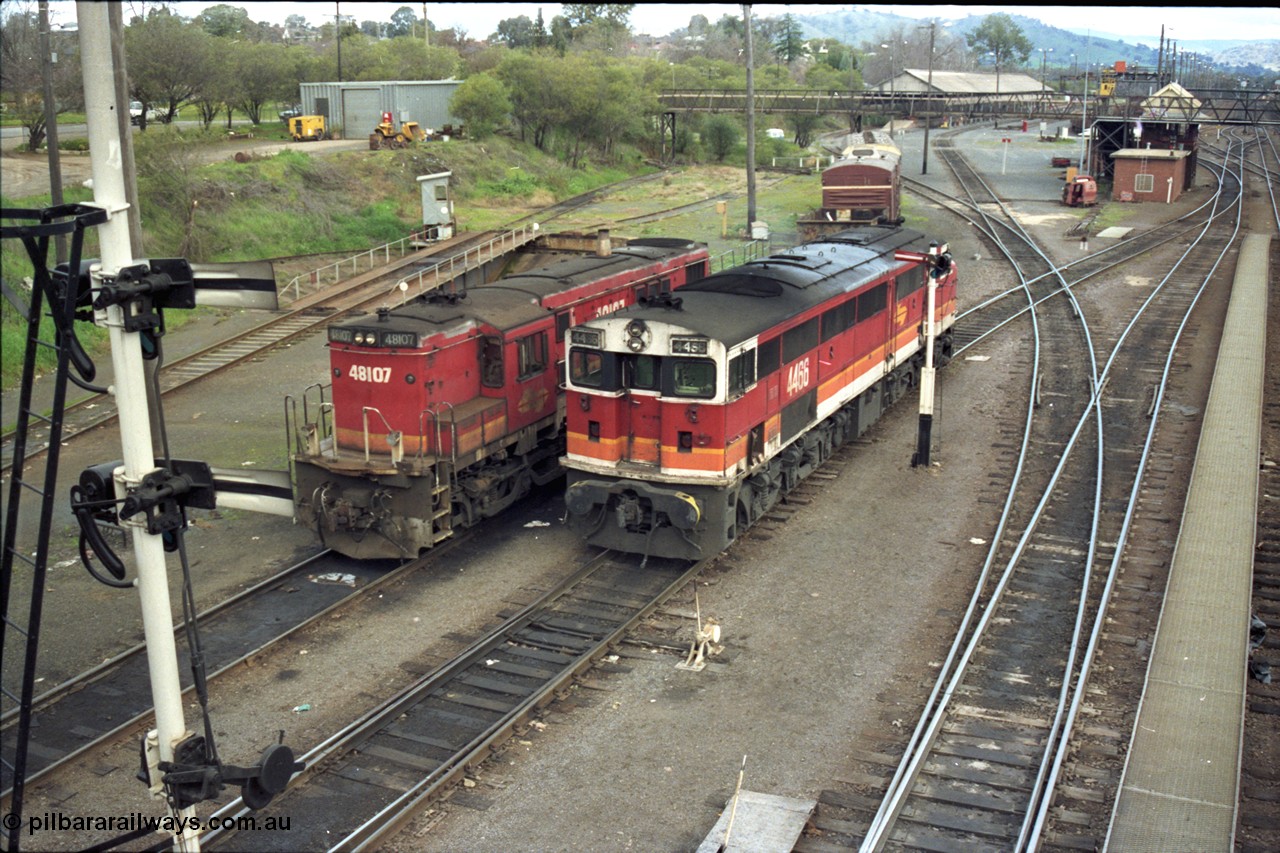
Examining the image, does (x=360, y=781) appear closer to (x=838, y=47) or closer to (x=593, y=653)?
(x=593, y=653)

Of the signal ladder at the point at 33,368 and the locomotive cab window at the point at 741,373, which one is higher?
the signal ladder at the point at 33,368

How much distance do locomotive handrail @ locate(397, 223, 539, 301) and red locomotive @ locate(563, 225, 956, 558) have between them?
14.9m

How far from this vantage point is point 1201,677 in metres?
12.6

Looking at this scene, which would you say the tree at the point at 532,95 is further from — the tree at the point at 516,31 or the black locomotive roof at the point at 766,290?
the black locomotive roof at the point at 766,290

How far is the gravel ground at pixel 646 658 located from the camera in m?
11.2

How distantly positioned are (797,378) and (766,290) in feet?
4.58

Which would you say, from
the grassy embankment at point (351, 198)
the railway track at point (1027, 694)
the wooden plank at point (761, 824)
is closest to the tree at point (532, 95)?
the grassy embankment at point (351, 198)

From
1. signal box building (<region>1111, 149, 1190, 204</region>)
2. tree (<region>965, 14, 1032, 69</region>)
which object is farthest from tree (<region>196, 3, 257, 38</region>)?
tree (<region>965, 14, 1032, 69</region>)

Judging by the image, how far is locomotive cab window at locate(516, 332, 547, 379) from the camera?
1831 cm

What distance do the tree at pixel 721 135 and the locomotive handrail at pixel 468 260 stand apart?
1292 inches

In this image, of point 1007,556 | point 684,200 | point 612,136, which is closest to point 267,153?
point 684,200

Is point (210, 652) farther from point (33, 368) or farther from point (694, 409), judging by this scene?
point (33, 368)

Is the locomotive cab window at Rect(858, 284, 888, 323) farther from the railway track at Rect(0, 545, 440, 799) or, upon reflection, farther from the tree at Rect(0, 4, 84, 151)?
the tree at Rect(0, 4, 84, 151)

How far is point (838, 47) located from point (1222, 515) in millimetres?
133378
